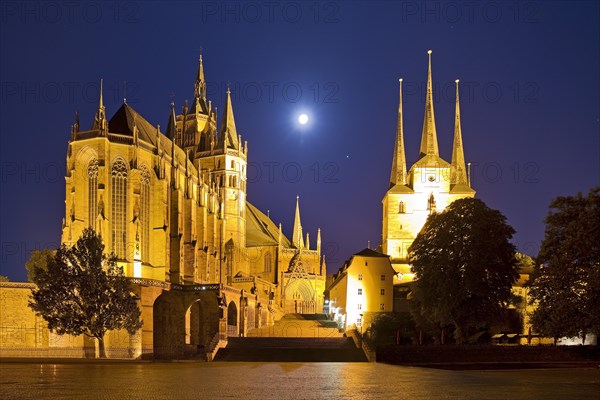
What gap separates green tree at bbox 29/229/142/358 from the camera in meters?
53.8

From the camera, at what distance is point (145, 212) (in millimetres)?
74750

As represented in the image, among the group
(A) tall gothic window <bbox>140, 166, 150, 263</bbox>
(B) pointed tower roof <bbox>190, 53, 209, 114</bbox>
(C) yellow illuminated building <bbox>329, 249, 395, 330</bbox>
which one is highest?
(B) pointed tower roof <bbox>190, 53, 209, 114</bbox>

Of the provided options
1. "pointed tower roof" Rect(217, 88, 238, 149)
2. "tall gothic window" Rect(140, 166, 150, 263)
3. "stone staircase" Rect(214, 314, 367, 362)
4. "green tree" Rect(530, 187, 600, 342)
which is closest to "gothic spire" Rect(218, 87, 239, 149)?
"pointed tower roof" Rect(217, 88, 238, 149)

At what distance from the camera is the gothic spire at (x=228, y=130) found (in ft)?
365

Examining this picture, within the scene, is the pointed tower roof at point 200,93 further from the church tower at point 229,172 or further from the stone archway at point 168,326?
the stone archway at point 168,326

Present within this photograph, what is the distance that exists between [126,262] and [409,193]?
2032 inches

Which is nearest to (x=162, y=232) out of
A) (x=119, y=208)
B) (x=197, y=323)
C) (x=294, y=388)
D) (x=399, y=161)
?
(x=119, y=208)

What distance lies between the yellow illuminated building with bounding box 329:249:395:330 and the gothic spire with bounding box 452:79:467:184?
1262 inches

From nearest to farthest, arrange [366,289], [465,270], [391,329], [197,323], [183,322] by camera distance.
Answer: [465,270] < [183,322] < [197,323] < [391,329] < [366,289]

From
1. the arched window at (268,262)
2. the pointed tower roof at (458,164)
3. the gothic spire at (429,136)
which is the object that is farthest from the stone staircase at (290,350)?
the gothic spire at (429,136)

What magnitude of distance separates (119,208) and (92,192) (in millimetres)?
3114

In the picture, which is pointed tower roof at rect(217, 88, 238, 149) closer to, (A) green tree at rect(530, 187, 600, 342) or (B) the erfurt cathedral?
(B) the erfurt cathedral

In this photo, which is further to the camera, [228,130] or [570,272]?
[228,130]

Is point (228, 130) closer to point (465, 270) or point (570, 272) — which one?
point (465, 270)
